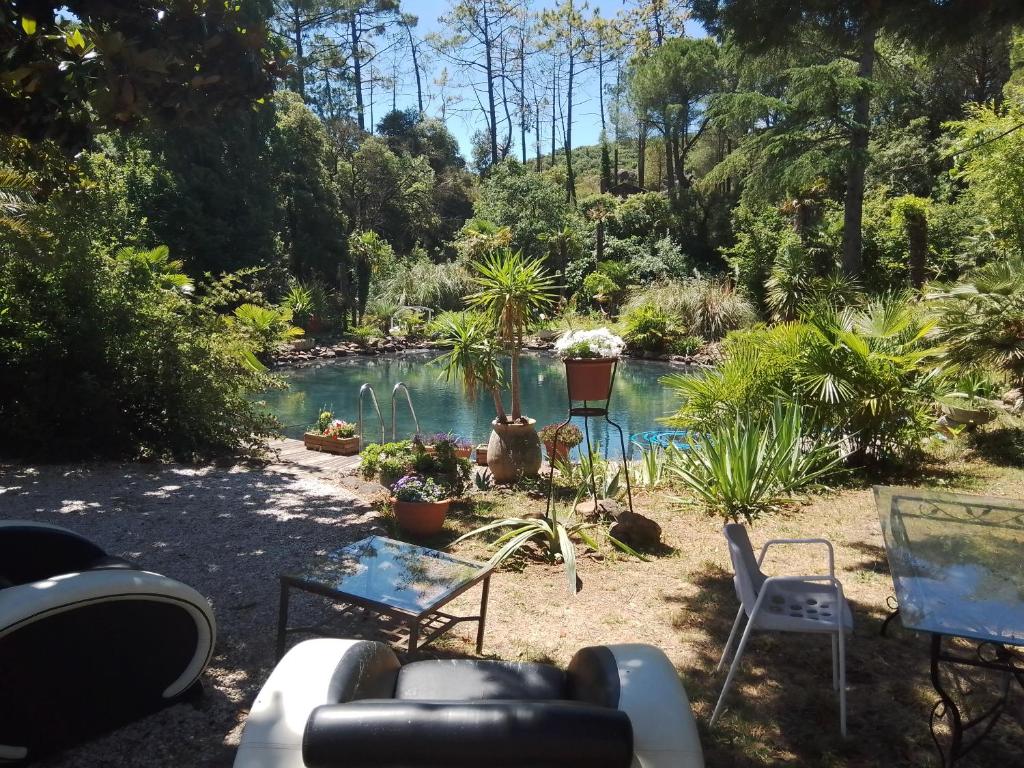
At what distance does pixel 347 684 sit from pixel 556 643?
71.0 inches

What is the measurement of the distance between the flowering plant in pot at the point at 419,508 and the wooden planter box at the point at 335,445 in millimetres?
4433

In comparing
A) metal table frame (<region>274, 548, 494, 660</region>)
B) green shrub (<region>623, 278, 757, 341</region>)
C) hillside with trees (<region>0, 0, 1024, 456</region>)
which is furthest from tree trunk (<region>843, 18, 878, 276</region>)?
metal table frame (<region>274, 548, 494, 660</region>)

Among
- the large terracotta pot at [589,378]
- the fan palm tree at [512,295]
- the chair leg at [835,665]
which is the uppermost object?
the fan palm tree at [512,295]

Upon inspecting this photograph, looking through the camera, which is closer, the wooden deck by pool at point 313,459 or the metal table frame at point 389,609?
the metal table frame at point 389,609

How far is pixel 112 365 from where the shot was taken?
23.4ft

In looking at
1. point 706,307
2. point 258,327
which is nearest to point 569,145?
point 706,307

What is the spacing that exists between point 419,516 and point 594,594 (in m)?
1.48

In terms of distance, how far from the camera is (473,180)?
35844 millimetres

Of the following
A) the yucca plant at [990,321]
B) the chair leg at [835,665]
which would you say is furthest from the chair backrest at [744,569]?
the yucca plant at [990,321]

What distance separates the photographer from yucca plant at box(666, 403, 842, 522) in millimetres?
5133

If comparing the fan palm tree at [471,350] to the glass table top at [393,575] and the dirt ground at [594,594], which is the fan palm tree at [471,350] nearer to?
the dirt ground at [594,594]

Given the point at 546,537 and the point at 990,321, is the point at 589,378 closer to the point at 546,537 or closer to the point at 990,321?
the point at 546,537

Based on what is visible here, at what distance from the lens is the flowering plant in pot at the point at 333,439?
9.39 metres

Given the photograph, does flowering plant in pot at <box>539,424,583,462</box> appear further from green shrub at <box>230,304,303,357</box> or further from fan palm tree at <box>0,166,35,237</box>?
fan palm tree at <box>0,166,35,237</box>
